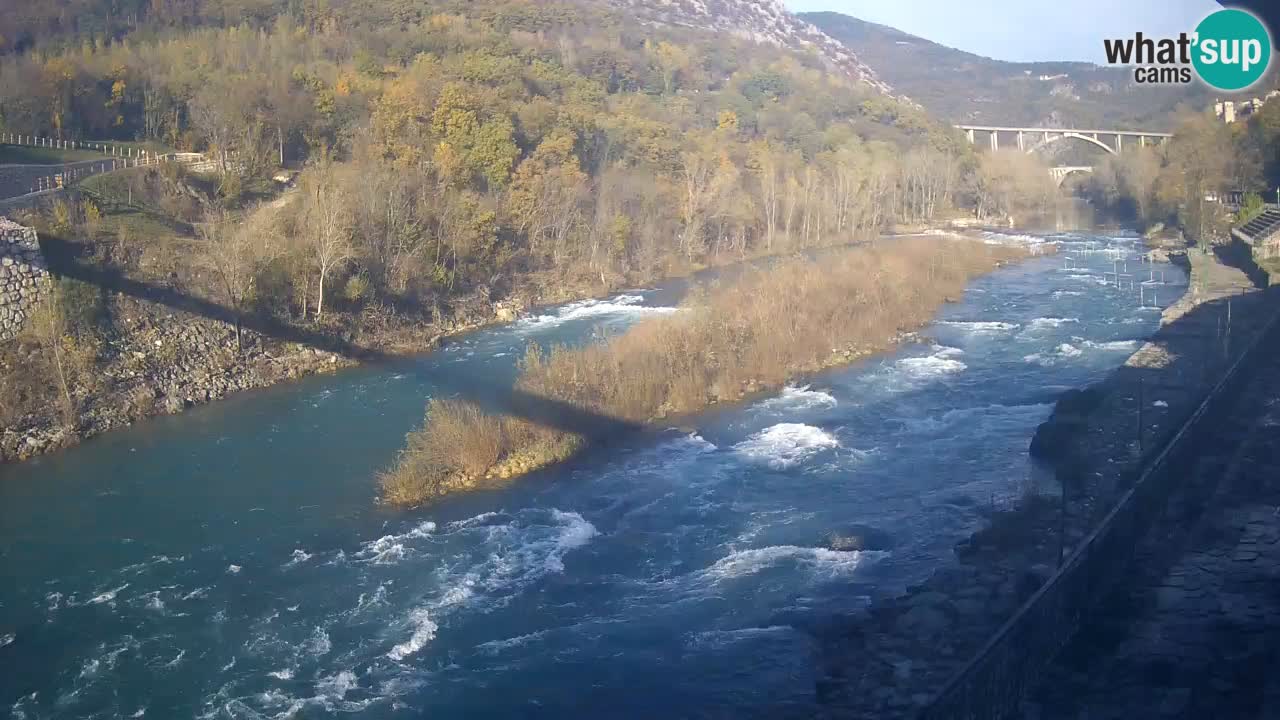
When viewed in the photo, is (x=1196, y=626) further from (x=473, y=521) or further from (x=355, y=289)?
(x=355, y=289)

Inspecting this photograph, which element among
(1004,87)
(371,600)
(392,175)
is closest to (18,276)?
(392,175)

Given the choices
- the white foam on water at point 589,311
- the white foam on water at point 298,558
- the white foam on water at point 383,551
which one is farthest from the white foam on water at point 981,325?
the white foam on water at point 298,558

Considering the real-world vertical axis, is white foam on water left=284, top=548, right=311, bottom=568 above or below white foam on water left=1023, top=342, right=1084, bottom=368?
below

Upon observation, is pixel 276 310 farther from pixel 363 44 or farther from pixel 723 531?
pixel 363 44

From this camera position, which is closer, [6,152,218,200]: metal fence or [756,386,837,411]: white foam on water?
[756,386,837,411]: white foam on water

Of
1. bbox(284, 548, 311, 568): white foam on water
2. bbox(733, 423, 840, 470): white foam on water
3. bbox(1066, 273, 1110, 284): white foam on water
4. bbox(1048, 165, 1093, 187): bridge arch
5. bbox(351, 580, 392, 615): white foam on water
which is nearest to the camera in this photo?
bbox(351, 580, 392, 615): white foam on water

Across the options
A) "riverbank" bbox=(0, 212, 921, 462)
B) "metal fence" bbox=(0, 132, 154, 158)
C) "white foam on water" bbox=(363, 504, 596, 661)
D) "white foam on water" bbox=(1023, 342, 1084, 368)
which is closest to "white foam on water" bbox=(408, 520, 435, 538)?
"white foam on water" bbox=(363, 504, 596, 661)

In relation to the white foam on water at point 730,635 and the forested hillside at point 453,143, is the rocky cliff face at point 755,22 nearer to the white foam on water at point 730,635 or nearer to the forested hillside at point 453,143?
the forested hillside at point 453,143

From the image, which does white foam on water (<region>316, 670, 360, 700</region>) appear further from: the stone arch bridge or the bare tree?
the stone arch bridge
